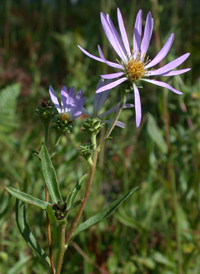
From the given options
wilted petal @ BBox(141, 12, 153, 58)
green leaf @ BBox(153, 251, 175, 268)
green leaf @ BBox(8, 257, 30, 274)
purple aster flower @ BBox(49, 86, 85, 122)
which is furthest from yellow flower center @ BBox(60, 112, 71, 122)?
green leaf @ BBox(153, 251, 175, 268)

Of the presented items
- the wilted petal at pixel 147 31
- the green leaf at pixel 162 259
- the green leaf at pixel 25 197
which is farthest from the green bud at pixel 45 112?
the green leaf at pixel 162 259

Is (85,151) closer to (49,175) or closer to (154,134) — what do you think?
(49,175)

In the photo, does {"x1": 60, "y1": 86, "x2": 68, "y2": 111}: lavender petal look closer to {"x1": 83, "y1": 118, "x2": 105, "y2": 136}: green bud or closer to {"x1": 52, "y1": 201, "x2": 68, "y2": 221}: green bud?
{"x1": 83, "y1": 118, "x2": 105, "y2": 136}: green bud

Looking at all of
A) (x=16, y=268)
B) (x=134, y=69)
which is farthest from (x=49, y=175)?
(x=16, y=268)

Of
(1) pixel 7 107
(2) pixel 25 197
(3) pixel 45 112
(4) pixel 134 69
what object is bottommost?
(2) pixel 25 197

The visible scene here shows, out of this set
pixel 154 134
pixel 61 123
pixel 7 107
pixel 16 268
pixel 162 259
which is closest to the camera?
pixel 61 123

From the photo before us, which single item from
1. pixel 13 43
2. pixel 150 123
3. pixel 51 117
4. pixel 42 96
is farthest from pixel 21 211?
pixel 13 43

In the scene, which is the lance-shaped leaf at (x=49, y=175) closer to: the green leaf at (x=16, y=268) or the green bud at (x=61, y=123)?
the green bud at (x=61, y=123)
